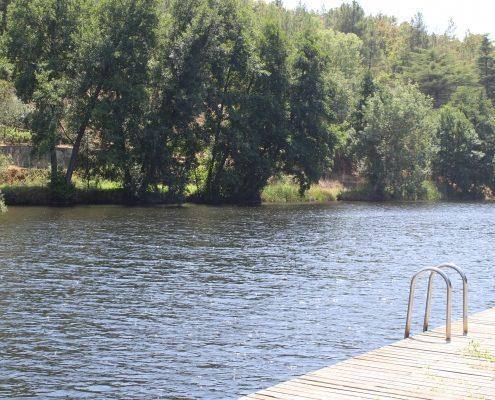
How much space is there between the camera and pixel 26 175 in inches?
3083

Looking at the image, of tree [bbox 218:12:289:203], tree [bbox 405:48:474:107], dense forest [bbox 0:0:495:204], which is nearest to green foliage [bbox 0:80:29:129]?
dense forest [bbox 0:0:495:204]

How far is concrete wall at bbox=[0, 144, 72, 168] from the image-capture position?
265 ft

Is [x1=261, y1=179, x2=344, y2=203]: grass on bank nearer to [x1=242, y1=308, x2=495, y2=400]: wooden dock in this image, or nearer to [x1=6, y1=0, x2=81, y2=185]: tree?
[x1=6, y1=0, x2=81, y2=185]: tree

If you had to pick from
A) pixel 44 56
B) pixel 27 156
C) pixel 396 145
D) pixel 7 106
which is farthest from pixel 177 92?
pixel 396 145

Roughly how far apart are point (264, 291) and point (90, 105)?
5043 centimetres

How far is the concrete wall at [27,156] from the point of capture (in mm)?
80625

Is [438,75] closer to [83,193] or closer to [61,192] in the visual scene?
[83,193]

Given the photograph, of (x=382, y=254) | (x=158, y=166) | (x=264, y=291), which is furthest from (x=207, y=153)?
(x=264, y=291)

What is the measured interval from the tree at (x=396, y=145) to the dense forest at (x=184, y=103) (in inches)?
7.2

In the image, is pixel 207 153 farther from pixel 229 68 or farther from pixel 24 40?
pixel 24 40

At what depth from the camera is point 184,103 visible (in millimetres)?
81188

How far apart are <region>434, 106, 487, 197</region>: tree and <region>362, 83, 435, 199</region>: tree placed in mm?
12749

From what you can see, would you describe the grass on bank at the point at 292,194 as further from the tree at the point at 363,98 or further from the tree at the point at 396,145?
the tree at the point at 363,98

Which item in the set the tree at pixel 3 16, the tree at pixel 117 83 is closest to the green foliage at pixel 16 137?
the tree at pixel 117 83
